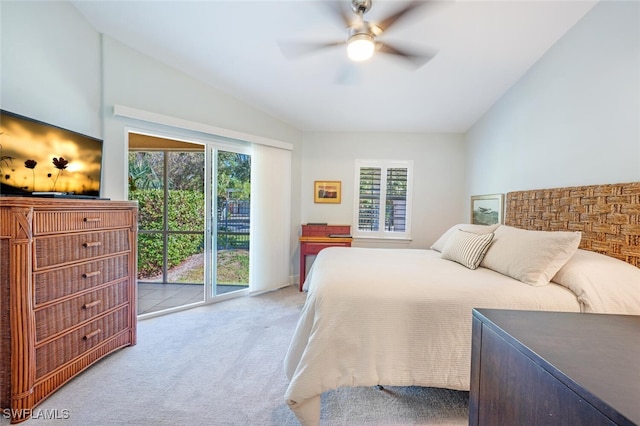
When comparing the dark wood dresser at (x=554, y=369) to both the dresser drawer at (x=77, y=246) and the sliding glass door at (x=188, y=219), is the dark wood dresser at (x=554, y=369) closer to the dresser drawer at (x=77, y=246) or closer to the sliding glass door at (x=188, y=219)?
the dresser drawer at (x=77, y=246)

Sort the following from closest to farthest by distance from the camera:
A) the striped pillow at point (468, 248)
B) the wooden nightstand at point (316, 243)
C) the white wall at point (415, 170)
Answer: the striped pillow at point (468, 248) → the wooden nightstand at point (316, 243) → the white wall at point (415, 170)

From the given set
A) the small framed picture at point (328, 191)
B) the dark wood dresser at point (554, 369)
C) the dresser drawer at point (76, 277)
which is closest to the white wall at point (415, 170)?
the small framed picture at point (328, 191)

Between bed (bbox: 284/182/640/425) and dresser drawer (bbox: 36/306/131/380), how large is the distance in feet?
4.71

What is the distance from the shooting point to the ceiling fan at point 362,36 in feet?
5.26

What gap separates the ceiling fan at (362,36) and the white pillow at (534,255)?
1.46 m

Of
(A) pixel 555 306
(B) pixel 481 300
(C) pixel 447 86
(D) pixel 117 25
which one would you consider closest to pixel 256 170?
(D) pixel 117 25

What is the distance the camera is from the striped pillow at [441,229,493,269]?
2.04 meters

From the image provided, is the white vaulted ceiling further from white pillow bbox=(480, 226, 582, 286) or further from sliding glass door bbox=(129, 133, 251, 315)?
white pillow bbox=(480, 226, 582, 286)

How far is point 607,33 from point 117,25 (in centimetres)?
371

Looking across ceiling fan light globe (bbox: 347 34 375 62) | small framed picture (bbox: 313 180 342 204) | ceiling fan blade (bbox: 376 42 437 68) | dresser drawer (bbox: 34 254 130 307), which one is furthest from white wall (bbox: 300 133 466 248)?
dresser drawer (bbox: 34 254 130 307)

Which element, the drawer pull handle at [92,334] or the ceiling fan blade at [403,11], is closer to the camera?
the ceiling fan blade at [403,11]

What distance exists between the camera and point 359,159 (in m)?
4.31

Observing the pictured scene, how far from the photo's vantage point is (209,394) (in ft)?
5.58

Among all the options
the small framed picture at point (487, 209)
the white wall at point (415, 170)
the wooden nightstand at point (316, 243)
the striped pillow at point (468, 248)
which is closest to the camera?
the striped pillow at point (468, 248)
